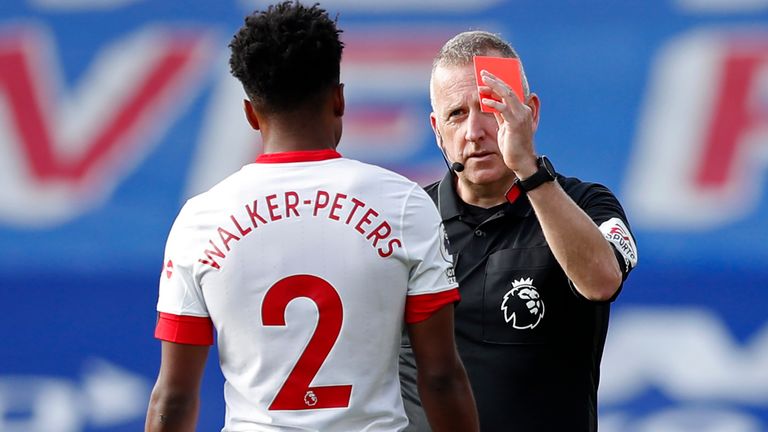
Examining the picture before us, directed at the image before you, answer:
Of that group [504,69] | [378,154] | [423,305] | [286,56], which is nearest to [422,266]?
[423,305]

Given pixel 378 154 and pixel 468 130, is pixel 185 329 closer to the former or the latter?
pixel 468 130

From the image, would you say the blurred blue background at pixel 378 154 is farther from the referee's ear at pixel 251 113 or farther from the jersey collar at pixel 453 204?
the referee's ear at pixel 251 113

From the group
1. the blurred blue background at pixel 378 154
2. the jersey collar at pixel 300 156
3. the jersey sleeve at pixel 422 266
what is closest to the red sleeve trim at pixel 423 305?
the jersey sleeve at pixel 422 266

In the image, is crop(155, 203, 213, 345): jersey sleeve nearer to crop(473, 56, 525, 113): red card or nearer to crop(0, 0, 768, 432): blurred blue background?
crop(473, 56, 525, 113): red card

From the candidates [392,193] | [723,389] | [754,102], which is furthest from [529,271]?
[754,102]

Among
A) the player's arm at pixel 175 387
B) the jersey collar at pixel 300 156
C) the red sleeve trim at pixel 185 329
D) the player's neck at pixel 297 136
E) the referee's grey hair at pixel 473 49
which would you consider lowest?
the player's arm at pixel 175 387

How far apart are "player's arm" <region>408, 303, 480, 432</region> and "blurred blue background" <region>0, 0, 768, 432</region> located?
3034mm

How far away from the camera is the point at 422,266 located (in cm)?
193

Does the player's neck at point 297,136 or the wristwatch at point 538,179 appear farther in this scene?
the wristwatch at point 538,179

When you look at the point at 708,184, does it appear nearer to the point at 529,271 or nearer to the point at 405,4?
the point at 405,4

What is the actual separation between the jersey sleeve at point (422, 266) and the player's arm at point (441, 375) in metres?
0.02

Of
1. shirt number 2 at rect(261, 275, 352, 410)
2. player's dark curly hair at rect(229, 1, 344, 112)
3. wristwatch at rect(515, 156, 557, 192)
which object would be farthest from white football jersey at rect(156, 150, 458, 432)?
wristwatch at rect(515, 156, 557, 192)

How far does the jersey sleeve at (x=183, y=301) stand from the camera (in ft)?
6.32

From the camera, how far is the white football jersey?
1.88 meters
